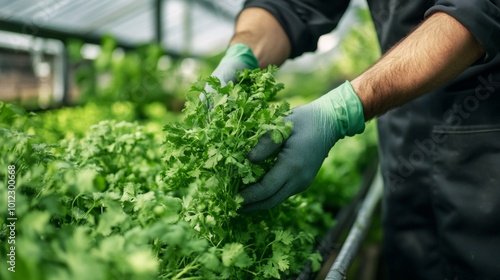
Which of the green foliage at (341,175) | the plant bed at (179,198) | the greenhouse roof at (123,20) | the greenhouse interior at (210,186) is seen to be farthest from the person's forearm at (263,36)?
the greenhouse roof at (123,20)

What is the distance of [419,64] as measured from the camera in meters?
1.33

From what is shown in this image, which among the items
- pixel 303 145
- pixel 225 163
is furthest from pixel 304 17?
pixel 225 163

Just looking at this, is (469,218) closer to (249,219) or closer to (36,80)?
(249,219)

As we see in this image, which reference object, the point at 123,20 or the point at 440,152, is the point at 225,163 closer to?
the point at 440,152

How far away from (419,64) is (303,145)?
16.3 inches

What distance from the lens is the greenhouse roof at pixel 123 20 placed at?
3490 millimetres

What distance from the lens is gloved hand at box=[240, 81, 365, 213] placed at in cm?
125

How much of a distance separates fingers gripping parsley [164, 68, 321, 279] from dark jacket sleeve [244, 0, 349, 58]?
67 cm

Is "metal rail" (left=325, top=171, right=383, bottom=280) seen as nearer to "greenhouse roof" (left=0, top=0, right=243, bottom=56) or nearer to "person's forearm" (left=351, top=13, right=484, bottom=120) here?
"person's forearm" (left=351, top=13, right=484, bottom=120)

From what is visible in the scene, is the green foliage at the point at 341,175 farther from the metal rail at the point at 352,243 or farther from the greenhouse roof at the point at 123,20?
the greenhouse roof at the point at 123,20

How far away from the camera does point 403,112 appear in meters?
2.04

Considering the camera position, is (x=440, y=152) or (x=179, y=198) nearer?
(x=179, y=198)

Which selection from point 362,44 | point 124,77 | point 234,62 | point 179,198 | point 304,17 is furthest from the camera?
point 362,44

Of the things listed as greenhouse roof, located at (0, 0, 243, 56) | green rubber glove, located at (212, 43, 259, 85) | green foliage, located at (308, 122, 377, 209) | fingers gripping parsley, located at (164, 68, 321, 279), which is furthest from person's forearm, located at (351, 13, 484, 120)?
greenhouse roof, located at (0, 0, 243, 56)
